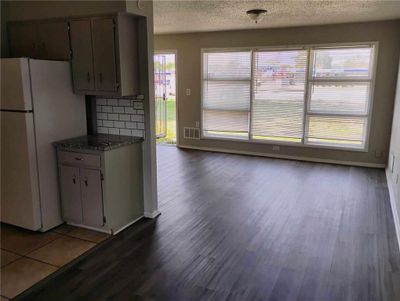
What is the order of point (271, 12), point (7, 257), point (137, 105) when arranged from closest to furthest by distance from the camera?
point (7, 257) < point (137, 105) < point (271, 12)

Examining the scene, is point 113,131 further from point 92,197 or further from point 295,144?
point 295,144

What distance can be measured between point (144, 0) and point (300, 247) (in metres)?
2.78

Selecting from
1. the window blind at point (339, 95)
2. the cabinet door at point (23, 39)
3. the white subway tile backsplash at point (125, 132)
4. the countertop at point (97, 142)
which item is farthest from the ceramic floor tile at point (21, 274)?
the window blind at point (339, 95)

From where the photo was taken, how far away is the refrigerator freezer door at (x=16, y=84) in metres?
3.00

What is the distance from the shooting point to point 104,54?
3287 mm

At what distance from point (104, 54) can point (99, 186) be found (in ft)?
4.24

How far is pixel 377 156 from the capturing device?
586 cm

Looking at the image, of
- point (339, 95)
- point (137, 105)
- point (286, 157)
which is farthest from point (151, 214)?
point (339, 95)

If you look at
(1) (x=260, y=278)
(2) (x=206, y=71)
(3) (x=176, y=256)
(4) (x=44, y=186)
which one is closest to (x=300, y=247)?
(1) (x=260, y=278)

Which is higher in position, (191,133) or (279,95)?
(279,95)

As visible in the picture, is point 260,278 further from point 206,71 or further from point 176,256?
point 206,71

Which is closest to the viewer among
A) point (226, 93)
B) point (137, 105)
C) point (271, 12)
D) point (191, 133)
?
point (137, 105)

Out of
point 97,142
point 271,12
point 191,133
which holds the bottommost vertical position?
point 191,133

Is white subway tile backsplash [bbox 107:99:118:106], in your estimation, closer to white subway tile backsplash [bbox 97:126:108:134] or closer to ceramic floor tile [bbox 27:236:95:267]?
white subway tile backsplash [bbox 97:126:108:134]
